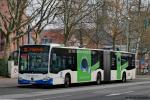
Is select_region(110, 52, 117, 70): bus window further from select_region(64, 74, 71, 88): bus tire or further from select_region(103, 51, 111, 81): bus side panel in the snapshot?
select_region(64, 74, 71, 88): bus tire

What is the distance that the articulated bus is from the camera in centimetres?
3042

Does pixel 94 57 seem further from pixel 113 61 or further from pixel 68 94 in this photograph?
pixel 68 94

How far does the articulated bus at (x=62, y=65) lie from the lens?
3042 cm

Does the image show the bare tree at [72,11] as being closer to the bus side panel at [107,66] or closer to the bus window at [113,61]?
the bus window at [113,61]

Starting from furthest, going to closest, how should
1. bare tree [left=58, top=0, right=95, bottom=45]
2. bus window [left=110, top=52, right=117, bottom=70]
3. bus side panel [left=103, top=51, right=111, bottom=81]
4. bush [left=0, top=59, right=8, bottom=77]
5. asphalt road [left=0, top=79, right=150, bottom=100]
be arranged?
bare tree [left=58, top=0, right=95, bottom=45] < bush [left=0, top=59, right=8, bottom=77] < bus window [left=110, top=52, right=117, bottom=70] < bus side panel [left=103, top=51, right=111, bottom=81] < asphalt road [left=0, top=79, right=150, bottom=100]

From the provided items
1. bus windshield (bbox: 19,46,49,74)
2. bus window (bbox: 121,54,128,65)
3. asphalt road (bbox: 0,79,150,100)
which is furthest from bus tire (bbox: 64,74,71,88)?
bus window (bbox: 121,54,128,65)

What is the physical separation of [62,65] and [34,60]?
2155 millimetres

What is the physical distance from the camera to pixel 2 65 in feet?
141

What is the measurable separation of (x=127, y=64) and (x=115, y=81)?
7.81 feet

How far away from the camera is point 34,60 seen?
30.7m

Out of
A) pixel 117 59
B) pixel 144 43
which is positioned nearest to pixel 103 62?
pixel 117 59

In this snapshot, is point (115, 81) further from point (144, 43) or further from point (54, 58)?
point (144, 43)

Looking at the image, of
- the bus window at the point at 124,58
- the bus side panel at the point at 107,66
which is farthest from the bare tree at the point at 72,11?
the bus side panel at the point at 107,66

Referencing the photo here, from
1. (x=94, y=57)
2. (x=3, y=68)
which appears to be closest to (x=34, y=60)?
(x=94, y=57)
